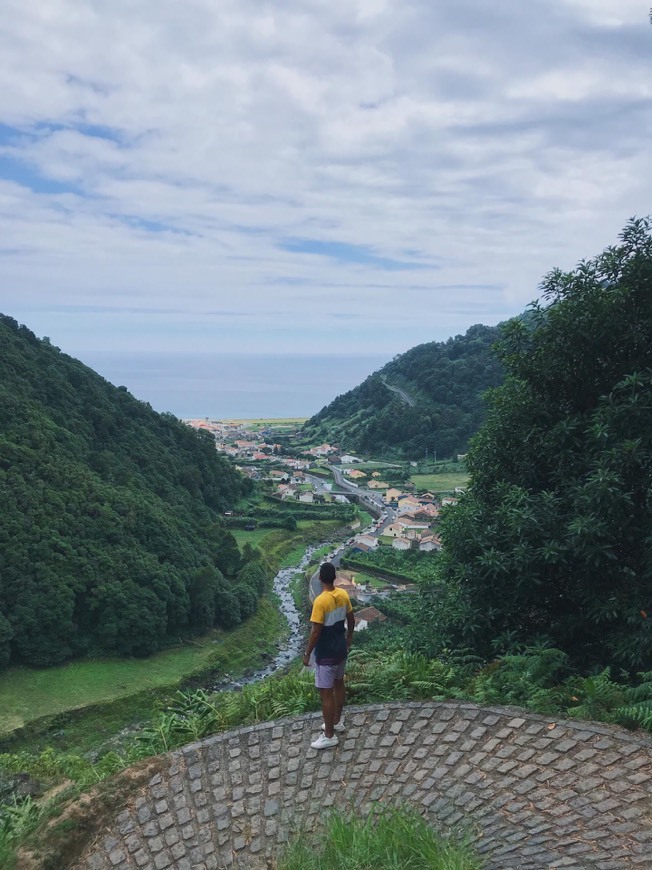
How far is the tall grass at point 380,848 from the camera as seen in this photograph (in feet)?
9.62

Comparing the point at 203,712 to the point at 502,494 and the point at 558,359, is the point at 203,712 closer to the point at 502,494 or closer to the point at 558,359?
the point at 502,494

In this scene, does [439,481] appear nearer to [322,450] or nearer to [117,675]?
[322,450]

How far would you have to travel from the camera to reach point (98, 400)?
43312mm

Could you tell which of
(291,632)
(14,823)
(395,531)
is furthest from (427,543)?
(14,823)

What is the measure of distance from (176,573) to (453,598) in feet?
86.0

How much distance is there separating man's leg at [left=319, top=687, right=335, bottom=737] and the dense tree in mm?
1925

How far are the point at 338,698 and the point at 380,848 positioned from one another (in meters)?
1.41

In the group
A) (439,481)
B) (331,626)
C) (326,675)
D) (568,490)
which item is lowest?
(439,481)

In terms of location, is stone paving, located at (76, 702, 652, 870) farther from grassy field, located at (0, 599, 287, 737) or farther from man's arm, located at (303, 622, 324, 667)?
grassy field, located at (0, 599, 287, 737)

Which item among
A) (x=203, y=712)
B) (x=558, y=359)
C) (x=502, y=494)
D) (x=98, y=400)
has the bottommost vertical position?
(x=203, y=712)

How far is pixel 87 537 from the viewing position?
2969 cm

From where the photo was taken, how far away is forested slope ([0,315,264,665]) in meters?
26.3

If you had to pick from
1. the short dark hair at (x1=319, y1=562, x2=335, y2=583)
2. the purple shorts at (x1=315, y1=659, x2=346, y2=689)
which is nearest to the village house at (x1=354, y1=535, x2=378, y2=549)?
the purple shorts at (x1=315, y1=659, x2=346, y2=689)

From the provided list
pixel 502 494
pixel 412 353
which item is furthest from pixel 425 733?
pixel 412 353
